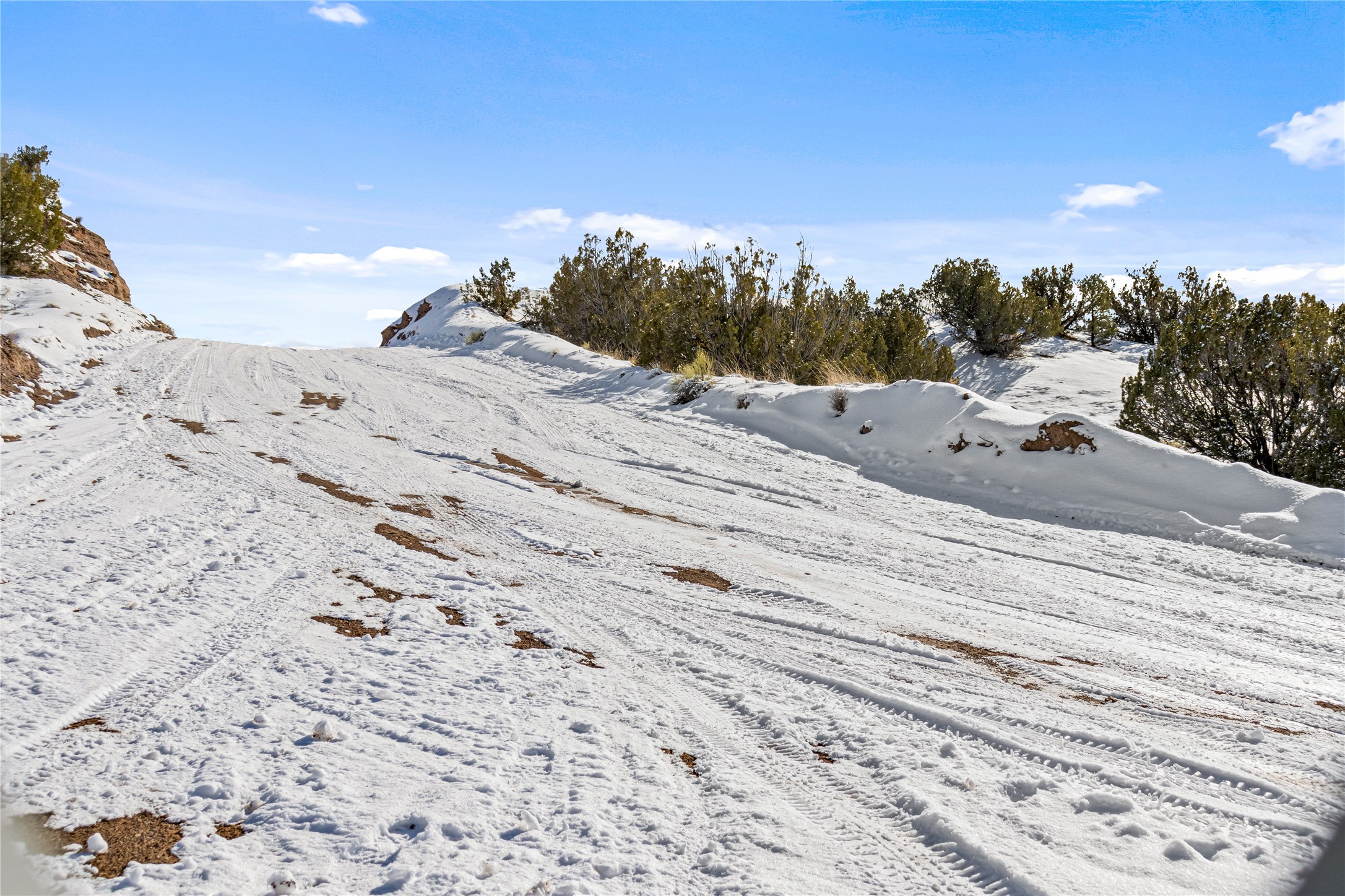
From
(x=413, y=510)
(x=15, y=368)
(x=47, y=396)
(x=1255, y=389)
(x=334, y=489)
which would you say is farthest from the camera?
(x=15, y=368)

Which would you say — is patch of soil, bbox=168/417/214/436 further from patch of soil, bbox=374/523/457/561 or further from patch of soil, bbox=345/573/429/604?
patch of soil, bbox=345/573/429/604

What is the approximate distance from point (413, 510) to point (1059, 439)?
6388 millimetres

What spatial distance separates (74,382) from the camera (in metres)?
10.2

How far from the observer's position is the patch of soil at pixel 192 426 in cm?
804

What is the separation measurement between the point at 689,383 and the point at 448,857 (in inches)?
395

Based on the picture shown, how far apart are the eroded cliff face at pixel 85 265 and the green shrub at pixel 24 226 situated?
1.81ft

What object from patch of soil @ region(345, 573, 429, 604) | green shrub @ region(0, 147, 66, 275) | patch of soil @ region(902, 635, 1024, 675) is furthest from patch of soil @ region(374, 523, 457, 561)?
green shrub @ region(0, 147, 66, 275)

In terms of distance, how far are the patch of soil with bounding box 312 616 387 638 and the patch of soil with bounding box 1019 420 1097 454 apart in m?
6.75

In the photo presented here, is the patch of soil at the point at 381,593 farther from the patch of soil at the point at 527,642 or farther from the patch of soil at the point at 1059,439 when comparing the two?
the patch of soil at the point at 1059,439

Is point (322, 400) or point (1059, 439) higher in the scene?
point (1059, 439)

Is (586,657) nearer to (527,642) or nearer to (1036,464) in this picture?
(527,642)

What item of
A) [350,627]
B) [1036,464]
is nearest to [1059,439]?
[1036,464]

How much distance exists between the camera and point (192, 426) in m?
8.30

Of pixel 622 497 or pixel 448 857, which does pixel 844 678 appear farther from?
pixel 622 497
